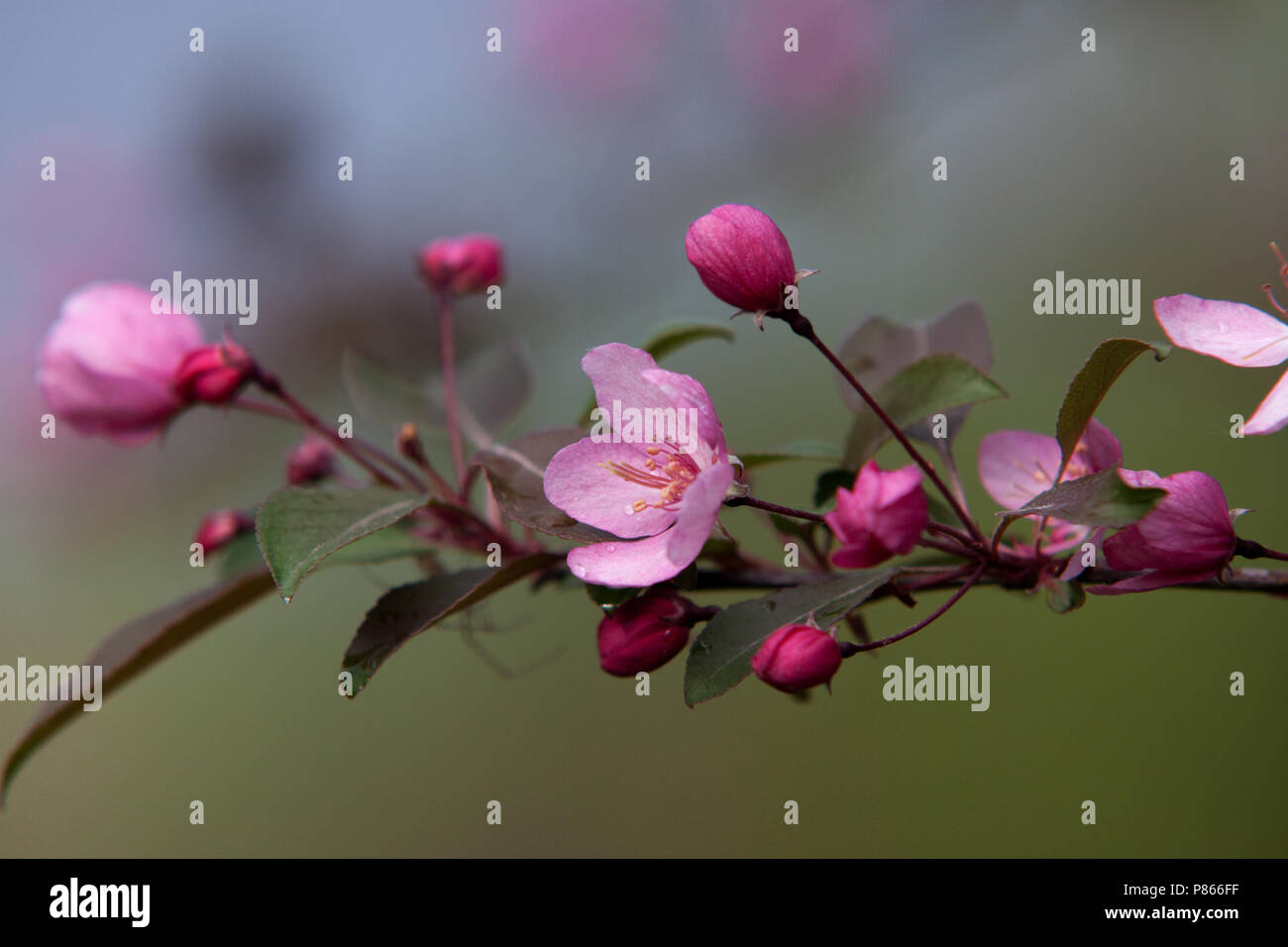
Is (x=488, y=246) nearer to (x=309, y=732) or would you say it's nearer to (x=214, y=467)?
(x=309, y=732)

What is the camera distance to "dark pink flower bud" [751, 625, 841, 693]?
20.5 inches

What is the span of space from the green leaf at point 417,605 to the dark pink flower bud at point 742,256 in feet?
0.74

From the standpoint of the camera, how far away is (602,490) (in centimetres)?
58

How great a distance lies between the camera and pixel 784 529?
746 millimetres

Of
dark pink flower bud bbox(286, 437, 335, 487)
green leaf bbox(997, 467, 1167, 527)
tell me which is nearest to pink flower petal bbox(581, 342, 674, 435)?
green leaf bbox(997, 467, 1167, 527)

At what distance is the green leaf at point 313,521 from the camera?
0.57 metres

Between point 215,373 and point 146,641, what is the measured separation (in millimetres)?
214

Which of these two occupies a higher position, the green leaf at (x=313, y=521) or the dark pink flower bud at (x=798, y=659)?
the green leaf at (x=313, y=521)

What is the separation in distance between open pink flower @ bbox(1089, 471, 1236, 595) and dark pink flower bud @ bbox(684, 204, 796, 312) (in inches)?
8.5

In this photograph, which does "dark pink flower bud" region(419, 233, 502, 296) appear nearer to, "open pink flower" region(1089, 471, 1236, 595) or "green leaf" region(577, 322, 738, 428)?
"green leaf" region(577, 322, 738, 428)

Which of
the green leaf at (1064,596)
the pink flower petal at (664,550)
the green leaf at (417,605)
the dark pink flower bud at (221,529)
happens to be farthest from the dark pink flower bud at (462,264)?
the green leaf at (1064,596)

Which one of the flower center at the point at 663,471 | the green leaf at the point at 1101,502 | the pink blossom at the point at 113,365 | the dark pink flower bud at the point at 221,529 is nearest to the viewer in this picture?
the green leaf at the point at 1101,502

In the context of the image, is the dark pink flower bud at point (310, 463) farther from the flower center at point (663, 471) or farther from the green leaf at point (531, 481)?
the flower center at point (663, 471)

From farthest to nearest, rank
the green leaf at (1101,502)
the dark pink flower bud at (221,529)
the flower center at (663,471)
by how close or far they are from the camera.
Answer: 1. the dark pink flower bud at (221,529)
2. the flower center at (663,471)
3. the green leaf at (1101,502)
